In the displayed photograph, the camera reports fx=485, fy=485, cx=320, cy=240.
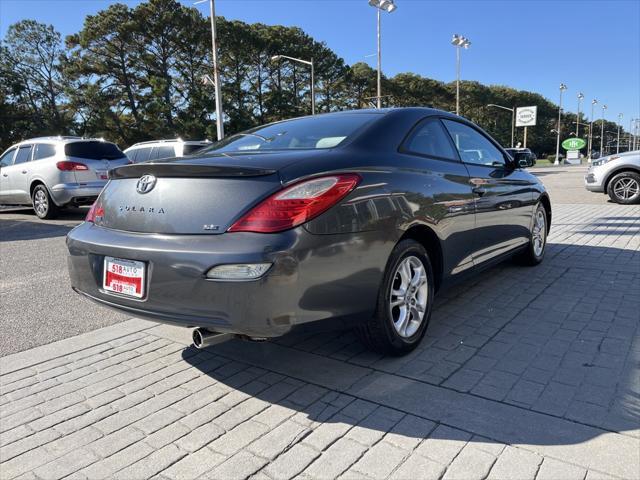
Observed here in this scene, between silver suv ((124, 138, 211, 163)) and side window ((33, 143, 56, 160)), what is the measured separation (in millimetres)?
1953

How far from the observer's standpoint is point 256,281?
86.2 inches

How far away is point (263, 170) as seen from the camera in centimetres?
236

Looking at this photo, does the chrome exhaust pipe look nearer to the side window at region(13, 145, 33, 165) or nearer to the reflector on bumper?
the reflector on bumper

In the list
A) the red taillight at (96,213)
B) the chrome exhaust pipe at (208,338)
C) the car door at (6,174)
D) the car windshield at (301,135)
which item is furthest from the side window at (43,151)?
the chrome exhaust pipe at (208,338)

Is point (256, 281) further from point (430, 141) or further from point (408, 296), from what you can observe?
point (430, 141)

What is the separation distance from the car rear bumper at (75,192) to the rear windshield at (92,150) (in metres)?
0.58

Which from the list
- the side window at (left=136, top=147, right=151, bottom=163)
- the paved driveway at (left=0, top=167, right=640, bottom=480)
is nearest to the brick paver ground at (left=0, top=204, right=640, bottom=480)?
the paved driveway at (left=0, top=167, right=640, bottom=480)

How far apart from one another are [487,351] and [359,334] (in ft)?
2.84

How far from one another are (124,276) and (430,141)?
7.24ft

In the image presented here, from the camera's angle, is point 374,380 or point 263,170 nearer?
point 263,170

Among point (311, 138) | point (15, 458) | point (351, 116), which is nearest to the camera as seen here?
point (15, 458)

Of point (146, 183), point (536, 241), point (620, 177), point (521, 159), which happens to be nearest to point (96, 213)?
point (146, 183)

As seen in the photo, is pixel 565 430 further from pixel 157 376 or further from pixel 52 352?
pixel 52 352

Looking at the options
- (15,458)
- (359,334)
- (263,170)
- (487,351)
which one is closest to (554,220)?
(487,351)
